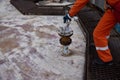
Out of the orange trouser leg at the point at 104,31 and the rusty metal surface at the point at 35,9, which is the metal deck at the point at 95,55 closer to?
the orange trouser leg at the point at 104,31

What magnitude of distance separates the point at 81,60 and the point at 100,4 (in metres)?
2.61

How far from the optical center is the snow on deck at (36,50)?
3.56 m

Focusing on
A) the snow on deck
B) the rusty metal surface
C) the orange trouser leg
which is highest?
the orange trouser leg

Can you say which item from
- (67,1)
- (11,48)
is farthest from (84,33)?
(67,1)

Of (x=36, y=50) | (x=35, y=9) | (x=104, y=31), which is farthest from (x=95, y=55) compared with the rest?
(x=35, y=9)

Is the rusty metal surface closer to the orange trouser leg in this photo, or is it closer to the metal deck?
the metal deck

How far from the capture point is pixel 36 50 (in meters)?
4.28

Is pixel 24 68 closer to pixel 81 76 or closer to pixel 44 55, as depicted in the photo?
pixel 44 55

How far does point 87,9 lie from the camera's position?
20.1 feet

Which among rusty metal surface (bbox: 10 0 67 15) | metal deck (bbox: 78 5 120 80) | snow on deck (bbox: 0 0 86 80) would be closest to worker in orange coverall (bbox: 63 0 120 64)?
metal deck (bbox: 78 5 120 80)

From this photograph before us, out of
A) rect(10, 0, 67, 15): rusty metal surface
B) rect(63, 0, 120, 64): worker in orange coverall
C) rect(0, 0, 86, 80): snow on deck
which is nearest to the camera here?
rect(63, 0, 120, 64): worker in orange coverall

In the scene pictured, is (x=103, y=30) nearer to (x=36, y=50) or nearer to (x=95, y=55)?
(x=95, y=55)

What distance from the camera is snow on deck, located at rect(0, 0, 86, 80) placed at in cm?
356

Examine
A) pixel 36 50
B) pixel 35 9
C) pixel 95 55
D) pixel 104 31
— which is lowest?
pixel 35 9
